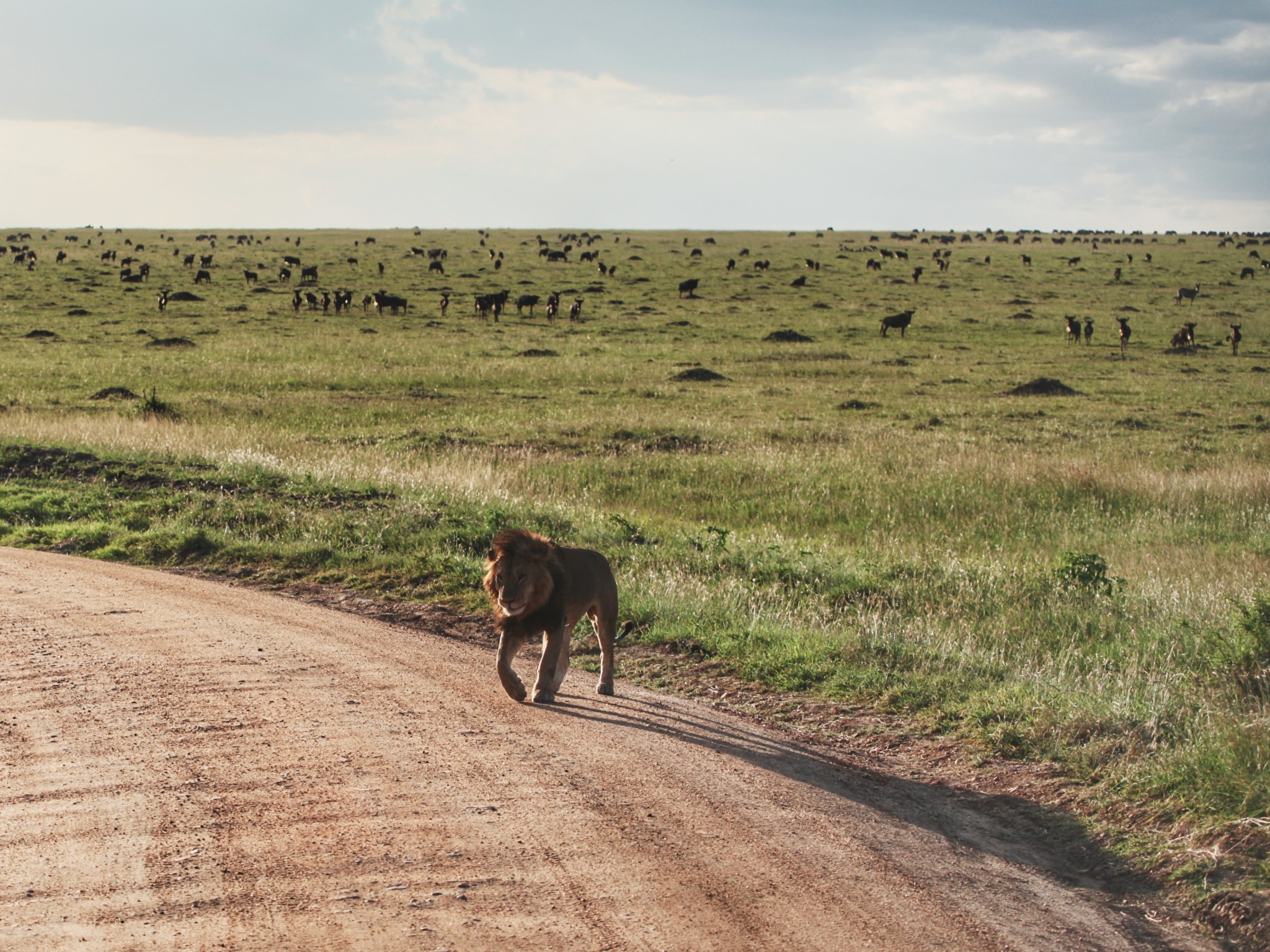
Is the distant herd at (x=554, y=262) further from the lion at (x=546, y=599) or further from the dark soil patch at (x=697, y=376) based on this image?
the lion at (x=546, y=599)

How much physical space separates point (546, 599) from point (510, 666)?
0.51m

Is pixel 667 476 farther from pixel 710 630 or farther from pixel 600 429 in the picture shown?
pixel 710 630

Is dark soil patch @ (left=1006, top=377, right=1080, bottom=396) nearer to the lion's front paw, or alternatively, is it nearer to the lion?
the lion

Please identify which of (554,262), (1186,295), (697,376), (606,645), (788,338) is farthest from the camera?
(554,262)

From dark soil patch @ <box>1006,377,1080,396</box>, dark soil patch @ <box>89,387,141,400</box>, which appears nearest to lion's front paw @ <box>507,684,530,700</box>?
dark soil patch @ <box>89,387,141,400</box>

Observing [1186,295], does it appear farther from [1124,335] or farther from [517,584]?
[517,584]

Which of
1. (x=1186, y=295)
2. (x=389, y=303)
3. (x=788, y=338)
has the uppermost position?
(x=1186, y=295)

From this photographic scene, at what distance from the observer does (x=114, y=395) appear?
26266 millimetres

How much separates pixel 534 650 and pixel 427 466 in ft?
30.4

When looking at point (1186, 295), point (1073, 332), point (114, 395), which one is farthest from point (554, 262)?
point (114, 395)

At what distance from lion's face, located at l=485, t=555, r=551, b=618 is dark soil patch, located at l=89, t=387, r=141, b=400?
22.8m

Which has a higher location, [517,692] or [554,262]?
[554,262]

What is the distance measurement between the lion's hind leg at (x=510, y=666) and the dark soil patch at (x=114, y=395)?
22645mm

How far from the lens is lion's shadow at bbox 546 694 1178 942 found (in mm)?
5098
